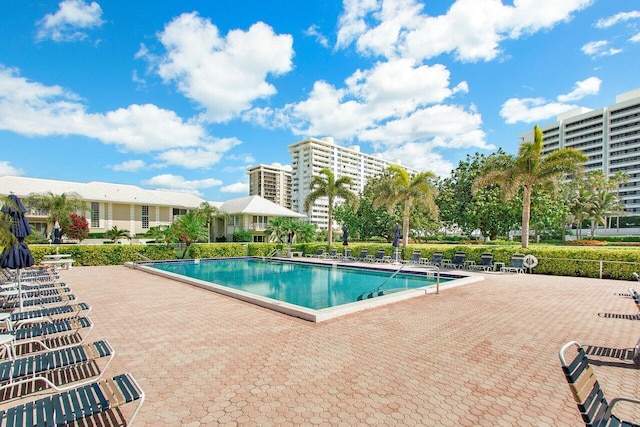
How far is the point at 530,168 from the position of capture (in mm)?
17000

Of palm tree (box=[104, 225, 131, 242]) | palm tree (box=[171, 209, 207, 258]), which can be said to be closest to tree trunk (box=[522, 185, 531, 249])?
palm tree (box=[171, 209, 207, 258])

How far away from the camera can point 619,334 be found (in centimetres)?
640

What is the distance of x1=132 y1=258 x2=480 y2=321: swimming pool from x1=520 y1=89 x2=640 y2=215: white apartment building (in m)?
97.4

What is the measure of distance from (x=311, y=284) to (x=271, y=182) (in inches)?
5012

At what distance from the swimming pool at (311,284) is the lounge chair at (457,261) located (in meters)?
3.26

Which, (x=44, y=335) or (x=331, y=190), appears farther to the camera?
(x=331, y=190)

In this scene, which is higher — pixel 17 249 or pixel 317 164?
pixel 317 164

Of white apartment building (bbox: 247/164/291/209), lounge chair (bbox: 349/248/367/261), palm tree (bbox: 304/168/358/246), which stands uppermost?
white apartment building (bbox: 247/164/291/209)

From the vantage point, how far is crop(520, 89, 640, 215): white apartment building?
86812 millimetres

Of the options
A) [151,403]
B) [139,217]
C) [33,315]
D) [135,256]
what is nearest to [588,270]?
[151,403]

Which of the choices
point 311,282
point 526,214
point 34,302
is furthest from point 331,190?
point 34,302

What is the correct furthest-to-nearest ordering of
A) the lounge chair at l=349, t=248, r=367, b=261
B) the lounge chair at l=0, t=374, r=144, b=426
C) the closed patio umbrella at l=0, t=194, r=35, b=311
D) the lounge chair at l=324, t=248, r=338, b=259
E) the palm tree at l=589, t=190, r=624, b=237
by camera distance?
1. the palm tree at l=589, t=190, r=624, b=237
2. the lounge chair at l=324, t=248, r=338, b=259
3. the lounge chair at l=349, t=248, r=367, b=261
4. the closed patio umbrella at l=0, t=194, r=35, b=311
5. the lounge chair at l=0, t=374, r=144, b=426

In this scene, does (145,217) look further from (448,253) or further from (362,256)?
(448,253)

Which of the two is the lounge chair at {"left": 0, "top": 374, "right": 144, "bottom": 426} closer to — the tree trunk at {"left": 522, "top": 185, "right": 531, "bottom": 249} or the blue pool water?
the blue pool water
